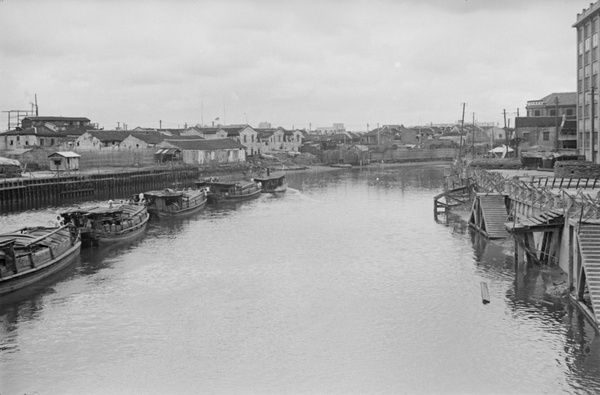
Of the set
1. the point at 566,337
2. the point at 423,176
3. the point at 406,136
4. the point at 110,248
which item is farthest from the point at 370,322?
the point at 406,136

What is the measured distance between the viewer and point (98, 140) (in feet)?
331

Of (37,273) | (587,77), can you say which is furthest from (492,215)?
(587,77)

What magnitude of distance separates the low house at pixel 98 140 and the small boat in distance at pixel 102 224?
5928 cm

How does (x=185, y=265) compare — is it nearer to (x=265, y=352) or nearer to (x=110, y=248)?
(x=110, y=248)

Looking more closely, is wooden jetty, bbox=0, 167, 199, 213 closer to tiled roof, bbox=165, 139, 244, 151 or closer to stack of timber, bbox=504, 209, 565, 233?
tiled roof, bbox=165, 139, 244, 151

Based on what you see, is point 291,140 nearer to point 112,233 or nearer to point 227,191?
point 227,191

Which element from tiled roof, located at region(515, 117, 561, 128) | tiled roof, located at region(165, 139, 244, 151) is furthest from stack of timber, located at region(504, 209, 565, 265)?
tiled roof, located at region(165, 139, 244, 151)

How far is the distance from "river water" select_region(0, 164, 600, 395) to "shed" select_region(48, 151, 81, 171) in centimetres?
4298

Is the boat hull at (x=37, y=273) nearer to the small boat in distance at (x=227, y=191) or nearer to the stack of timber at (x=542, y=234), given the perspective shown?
the stack of timber at (x=542, y=234)

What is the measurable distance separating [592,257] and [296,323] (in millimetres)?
10159

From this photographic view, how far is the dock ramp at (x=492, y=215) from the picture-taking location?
3950 cm

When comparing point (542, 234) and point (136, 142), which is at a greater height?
point (136, 142)

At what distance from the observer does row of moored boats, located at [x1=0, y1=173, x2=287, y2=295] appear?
29277 millimetres

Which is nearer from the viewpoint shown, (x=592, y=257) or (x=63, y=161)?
(x=592, y=257)
